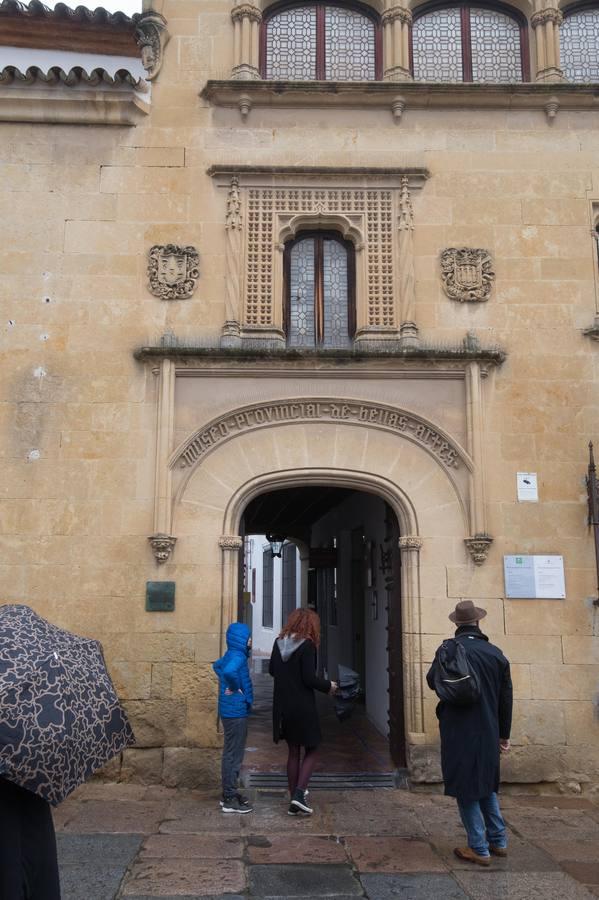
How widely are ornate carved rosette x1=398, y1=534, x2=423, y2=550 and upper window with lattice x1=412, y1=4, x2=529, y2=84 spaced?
510 centimetres

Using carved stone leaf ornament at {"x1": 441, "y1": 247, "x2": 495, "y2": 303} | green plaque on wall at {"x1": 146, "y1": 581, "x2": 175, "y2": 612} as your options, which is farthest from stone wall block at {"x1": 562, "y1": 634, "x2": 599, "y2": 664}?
green plaque on wall at {"x1": 146, "y1": 581, "x2": 175, "y2": 612}

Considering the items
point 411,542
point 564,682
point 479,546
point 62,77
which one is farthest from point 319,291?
point 564,682

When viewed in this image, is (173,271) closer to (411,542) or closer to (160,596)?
(160,596)

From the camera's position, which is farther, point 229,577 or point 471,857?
point 229,577

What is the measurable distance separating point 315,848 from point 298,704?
1.15 metres

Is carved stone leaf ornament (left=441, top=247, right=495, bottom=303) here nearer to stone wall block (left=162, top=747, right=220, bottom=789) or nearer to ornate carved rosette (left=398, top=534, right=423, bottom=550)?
ornate carved rosette (left=398, top=534, right=423, bottom=550)

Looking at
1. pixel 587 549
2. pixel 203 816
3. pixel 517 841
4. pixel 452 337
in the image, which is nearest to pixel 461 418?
pixel 452 337

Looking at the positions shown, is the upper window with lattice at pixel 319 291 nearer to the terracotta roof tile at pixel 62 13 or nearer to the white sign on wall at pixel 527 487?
the white sign on wall at pixel 527 487

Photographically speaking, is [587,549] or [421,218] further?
[421,218]

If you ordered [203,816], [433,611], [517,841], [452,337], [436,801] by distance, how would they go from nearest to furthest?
[517,841], [203,816], [436,801], [433,611], [452,337]

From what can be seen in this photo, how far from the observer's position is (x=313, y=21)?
30.7 ft

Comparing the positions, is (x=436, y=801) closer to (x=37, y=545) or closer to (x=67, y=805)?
(x=67, y=805)

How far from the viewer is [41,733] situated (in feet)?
8.07

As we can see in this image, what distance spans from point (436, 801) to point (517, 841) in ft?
4.15
